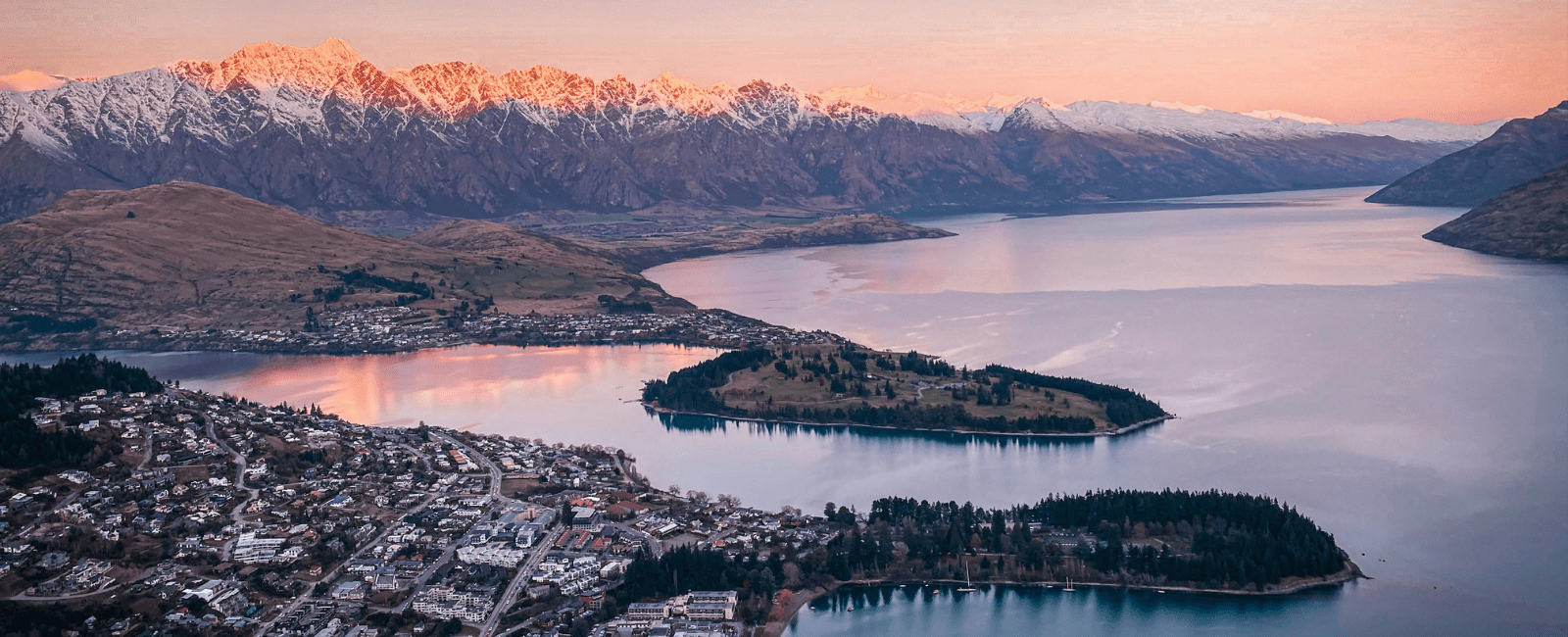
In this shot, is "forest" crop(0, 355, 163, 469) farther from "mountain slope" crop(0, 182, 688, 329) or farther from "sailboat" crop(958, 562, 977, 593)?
"mountain slope" crop(0, 182, 688, 329)

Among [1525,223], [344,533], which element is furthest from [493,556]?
[1525,223]

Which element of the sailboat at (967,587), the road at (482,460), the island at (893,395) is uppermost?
the island at (893,395)

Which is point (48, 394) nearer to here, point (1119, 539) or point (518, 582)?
point (518, 582)

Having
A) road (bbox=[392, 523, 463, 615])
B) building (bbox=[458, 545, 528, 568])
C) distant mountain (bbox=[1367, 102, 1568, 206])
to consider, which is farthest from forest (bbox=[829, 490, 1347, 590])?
distant mountain (bbox=[1367, 102, 1568, 206])

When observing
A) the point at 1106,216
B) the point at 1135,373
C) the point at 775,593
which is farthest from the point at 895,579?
the point at 1106,216

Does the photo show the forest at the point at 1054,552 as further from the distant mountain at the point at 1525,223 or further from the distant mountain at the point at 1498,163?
the distant mountain at the point at 1498,163

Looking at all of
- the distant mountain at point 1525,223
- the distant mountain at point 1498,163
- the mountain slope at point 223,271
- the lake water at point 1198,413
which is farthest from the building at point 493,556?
the distant mountain at point 1498,163

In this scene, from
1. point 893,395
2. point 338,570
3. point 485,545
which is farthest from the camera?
point 893,395
